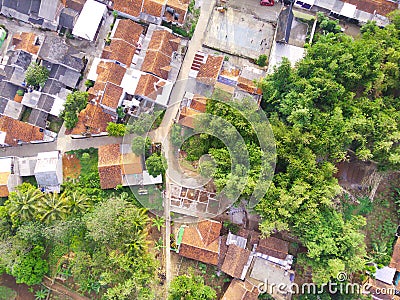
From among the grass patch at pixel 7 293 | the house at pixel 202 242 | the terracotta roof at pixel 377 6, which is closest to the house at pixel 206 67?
the house at pixel 202 242

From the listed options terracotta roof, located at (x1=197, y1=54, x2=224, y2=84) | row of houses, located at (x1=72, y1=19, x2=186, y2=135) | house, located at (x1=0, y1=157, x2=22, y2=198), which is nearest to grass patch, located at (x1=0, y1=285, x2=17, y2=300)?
house, located at (x1=0, y1=157, x2=22, y2=198)

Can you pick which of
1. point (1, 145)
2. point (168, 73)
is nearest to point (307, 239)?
point (168, 73)

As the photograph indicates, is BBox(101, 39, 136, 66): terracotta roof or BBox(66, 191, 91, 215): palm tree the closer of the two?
BBox(66, 191, 91, 215): palm tree

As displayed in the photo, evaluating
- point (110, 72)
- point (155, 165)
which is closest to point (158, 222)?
point (155, 165)

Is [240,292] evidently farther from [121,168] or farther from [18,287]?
[18,287]

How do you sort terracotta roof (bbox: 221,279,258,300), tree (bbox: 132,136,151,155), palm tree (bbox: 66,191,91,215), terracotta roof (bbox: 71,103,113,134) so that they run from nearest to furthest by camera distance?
palm tree (bbox: 66,191,91,215), terracotta roof (bbox: 221,279,258,300), tree (bbox: 132,136,151,155), terracotta roof (bbox: 71,103,113,134)

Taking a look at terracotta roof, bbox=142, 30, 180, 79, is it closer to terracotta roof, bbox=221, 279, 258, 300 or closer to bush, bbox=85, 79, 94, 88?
bush, bbox=85, 79, 94, 88

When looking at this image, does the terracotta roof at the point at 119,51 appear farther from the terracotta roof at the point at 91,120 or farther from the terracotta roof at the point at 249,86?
the terracotta roof at the point at 249,86
